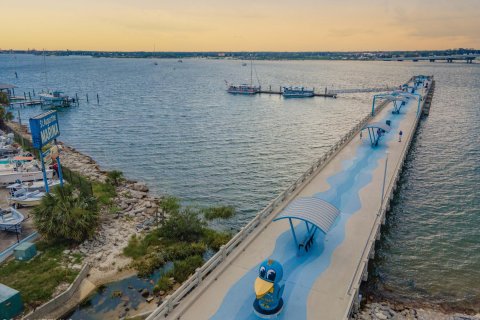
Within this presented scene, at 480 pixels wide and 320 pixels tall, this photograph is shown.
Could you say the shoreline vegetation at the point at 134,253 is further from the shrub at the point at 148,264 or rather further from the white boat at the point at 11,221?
the white boat at the point at 11,221

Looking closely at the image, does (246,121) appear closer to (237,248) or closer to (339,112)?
(339,112)

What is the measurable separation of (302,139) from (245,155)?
13.2m

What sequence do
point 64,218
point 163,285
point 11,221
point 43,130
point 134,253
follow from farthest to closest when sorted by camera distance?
point 43,130, point 11,221, point 134,253, point 64,218, point 163,285

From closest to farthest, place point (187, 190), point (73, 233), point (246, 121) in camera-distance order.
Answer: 1. point (73, 233)
2. point (187, 190)
3. point (246, 121)

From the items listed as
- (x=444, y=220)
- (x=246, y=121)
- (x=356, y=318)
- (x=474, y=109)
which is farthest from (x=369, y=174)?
(x=474, y=109)

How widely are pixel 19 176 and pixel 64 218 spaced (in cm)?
A: 1439

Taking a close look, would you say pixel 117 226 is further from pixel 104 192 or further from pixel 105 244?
pixel 104 192

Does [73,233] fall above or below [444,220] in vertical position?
above

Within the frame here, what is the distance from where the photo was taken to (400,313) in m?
18.1

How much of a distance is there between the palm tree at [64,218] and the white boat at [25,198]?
218 inches

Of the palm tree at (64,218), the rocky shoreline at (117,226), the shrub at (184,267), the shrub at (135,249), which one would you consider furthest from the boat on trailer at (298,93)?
the shrub at (184,267)

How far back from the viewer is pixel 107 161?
44.8 meters

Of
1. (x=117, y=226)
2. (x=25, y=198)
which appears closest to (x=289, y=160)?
(x=117, y=226)

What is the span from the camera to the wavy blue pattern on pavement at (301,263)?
48.5ft
